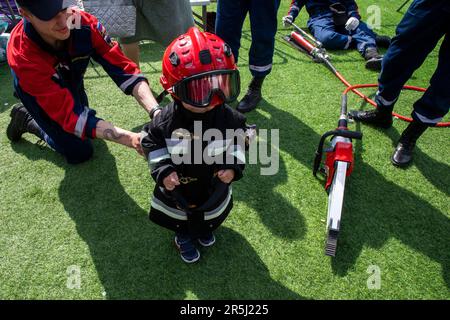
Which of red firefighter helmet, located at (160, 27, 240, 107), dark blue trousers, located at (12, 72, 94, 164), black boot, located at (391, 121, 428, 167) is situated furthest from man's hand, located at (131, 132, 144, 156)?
black boot, located at (391, 121, 428, 167)

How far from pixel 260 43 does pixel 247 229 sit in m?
1.93

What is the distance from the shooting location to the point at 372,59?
4504 millimetres

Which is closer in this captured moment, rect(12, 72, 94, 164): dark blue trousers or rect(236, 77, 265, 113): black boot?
rect(12, 72, 94, 164): dark blue trousers

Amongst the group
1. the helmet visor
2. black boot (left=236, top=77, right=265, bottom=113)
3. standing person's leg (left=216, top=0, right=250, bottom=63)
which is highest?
the helmet visor

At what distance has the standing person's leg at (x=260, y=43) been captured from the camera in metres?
3.14

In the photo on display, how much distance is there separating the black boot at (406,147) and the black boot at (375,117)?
0.33 metres

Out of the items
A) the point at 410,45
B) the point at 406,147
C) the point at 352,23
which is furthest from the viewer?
the point at 352,23

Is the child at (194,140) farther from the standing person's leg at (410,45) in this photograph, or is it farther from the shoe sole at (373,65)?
the shoe sole at (373,65)

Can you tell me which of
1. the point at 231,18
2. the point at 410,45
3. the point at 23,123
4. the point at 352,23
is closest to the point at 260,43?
the point at 231,18

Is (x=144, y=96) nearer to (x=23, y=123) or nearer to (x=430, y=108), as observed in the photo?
(x=23, y=123)

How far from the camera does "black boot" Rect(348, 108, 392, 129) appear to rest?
3336mm

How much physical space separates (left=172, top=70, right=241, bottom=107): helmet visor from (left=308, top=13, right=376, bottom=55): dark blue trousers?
155 inches

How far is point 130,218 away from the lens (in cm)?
257

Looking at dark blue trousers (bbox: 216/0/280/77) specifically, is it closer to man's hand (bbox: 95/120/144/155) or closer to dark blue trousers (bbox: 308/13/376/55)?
man's hand (bbox: 95/120/144/155)
